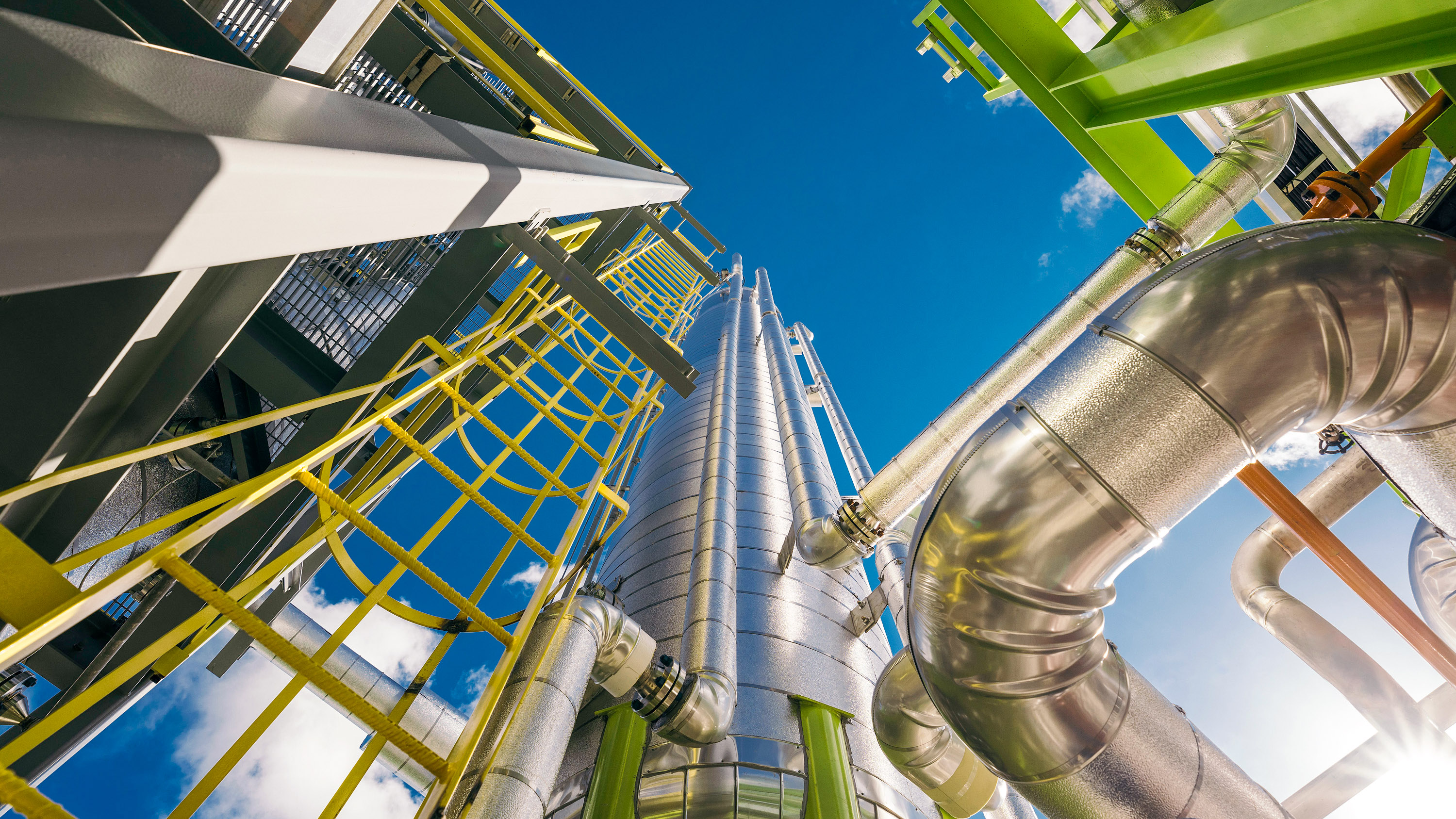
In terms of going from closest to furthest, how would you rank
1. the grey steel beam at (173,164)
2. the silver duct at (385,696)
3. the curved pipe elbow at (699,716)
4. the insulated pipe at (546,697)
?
the grey steel beam at (173,164), the insulated pipe at (546,697), the curved pipe elbow at (699,716), the silver duct at (385,696)

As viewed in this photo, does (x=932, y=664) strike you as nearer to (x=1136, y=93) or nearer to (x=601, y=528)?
(x=601, y=528)

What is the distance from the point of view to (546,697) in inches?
116

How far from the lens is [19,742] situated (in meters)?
1.57

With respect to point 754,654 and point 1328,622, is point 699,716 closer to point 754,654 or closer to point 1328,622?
point 754,654

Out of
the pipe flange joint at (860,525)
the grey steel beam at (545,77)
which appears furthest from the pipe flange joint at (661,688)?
the grey steel beam at (545,77)

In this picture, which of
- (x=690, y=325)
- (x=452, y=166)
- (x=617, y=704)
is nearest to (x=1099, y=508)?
(x=452, y=166)

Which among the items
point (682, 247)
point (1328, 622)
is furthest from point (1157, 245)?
point (682, 247)

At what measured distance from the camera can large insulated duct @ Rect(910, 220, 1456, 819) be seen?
81.4 inches

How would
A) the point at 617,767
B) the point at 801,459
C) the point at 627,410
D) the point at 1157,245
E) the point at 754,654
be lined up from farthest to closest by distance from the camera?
the point at 801,459, the point at 627,410, the point at 754,654, the point at 1157,245, the point at 617,767

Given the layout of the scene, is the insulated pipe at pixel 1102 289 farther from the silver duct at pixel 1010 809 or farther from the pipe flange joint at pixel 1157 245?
the silver duct at pixel 1010 809

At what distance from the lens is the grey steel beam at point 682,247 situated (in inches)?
337

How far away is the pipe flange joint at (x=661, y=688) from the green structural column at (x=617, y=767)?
55 centimetres

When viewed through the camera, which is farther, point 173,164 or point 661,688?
point 661,688

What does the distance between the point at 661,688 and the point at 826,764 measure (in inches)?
52.1
